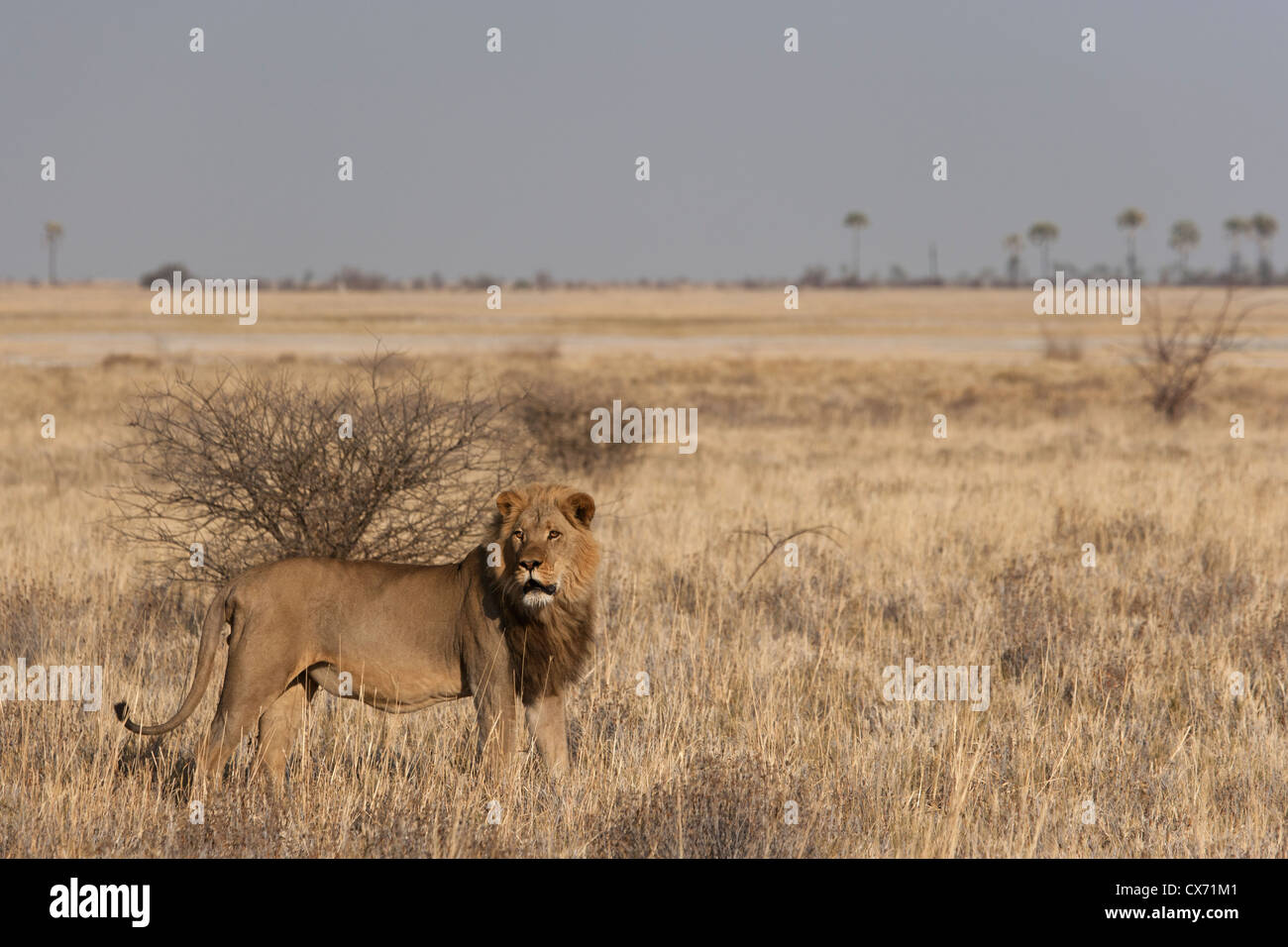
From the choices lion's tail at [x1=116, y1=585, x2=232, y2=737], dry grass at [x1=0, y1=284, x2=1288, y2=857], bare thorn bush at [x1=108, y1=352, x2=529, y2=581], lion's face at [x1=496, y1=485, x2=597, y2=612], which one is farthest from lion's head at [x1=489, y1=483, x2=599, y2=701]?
bare thorn bush at [x1=108, y1=352, x2=529, y2=581]

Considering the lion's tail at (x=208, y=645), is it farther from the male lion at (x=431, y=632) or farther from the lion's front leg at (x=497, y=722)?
the lion's front leg at (x=497, y=722)

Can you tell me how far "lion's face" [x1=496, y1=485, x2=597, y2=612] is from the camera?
5.34m

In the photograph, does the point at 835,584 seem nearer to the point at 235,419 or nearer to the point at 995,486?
the point at 235,419

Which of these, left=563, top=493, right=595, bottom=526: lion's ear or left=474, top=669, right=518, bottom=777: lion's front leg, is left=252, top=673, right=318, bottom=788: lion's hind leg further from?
left=563, top=493, right=595, bottom=526: lion's ear

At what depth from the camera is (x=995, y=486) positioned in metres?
16.2

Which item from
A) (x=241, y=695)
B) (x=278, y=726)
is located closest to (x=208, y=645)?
(x=241, y=695)

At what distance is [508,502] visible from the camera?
5.52 metres

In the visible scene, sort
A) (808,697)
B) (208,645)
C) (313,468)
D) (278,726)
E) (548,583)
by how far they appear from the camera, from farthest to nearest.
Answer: (313,468), (808,697), (278,726), (208,645), (548,583)

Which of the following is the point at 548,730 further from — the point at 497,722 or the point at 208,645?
the point at 208,645

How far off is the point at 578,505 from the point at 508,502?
28 cm

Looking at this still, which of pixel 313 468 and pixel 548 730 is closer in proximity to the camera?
pixel 548 730

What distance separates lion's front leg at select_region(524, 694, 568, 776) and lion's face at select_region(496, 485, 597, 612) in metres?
0.42

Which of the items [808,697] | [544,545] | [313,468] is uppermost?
[313,468]
